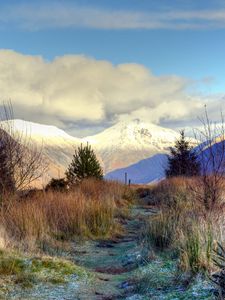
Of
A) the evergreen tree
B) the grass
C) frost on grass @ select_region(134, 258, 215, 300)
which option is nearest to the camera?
frost on grass @ select_region(134, 258, 215, 300)

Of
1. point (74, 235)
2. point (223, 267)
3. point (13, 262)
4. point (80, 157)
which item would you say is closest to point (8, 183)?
point (74, 235)

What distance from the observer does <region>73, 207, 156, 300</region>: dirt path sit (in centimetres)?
651

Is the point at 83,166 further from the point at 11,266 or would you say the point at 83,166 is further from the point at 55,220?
the point at 11,266

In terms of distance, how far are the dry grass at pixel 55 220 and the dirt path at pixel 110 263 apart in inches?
22.0

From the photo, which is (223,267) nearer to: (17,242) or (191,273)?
(191,273)

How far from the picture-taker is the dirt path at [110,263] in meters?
6.51

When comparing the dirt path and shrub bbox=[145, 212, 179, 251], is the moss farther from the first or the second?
shrub bbox=[145, 212, 179, 251]

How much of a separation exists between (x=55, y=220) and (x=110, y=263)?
9.16ft

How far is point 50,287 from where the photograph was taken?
21.4 ft

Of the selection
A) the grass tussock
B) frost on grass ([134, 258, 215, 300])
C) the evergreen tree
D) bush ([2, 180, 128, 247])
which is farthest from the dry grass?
frost on grass ([134, 258, 215, 300])

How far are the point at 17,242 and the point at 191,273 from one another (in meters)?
3.88

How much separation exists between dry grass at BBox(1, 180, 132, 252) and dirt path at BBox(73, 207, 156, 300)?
1.83 feet

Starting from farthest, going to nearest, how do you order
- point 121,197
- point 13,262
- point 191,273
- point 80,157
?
1. point 80,157
2. point 121,197
3. point 13,262
4. point 191,273

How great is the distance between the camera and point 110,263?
28.5ft
